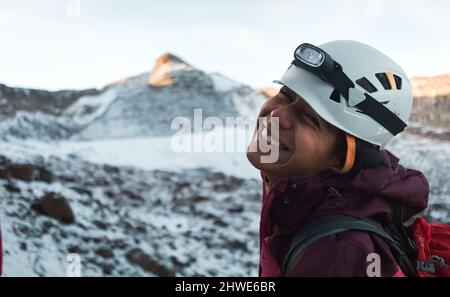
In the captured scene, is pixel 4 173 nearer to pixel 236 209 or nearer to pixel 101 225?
pixel 101 225

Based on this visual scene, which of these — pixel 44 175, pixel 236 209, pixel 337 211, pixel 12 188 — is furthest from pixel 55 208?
pixel 337 211

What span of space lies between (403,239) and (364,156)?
0.27 meters

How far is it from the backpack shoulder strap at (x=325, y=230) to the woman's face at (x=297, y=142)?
0.22m

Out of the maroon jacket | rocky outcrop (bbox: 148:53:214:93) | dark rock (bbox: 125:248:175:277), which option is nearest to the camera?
the maroon jacket

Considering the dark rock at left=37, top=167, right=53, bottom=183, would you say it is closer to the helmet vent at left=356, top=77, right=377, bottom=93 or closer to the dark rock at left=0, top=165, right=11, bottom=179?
the dark rock at left=0, top=165, right=11, bottom=179

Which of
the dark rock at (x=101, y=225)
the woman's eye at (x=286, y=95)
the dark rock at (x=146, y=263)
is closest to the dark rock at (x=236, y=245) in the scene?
the dark rock at (x=146, y=263)

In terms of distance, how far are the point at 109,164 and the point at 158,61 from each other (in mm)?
8808

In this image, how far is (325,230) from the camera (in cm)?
123

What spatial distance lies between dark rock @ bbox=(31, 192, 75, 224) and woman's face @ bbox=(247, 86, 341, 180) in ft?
15.0

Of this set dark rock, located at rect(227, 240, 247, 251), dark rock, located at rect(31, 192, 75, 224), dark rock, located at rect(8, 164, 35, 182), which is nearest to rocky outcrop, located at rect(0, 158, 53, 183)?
dark rock, located at rect(8, 164, 35, 182)

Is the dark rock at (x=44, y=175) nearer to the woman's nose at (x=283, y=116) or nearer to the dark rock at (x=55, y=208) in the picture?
the dark rock at (x=55, y=208)

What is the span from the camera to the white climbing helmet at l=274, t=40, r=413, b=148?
1445mm

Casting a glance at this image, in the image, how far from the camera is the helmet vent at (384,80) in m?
1.48
